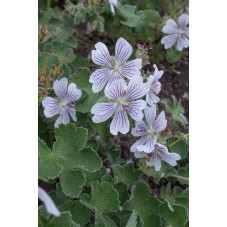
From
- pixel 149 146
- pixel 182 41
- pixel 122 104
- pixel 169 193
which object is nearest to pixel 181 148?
pixel 169 193

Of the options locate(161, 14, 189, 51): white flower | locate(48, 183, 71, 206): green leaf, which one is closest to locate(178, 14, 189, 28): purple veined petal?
locate(161, 14, 189, 51): white flower

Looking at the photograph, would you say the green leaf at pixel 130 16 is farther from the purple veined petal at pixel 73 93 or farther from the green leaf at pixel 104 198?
the green leaf at pixel 104 198

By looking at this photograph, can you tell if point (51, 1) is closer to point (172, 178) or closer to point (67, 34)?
point (67, 34)

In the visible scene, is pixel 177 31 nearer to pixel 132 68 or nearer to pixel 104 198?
pixel 132 68

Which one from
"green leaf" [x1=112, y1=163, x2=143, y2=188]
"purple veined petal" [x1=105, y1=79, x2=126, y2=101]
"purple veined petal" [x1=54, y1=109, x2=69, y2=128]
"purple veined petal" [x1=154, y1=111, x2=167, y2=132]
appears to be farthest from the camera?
"green leaf" [x1=112, y1=163, x2=143, y2=188]

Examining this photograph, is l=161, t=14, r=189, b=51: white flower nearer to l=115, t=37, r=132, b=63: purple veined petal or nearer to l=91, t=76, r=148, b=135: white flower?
l=115, t=37, r=132, b=63: purple veined petal

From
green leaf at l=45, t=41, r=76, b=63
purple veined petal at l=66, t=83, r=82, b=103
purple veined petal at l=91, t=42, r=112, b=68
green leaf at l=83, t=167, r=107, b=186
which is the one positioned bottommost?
green leaf at l=83, t=167, r=107, b=186

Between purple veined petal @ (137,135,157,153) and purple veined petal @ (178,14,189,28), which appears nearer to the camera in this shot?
purple veined petal @ (137,135,157,153)

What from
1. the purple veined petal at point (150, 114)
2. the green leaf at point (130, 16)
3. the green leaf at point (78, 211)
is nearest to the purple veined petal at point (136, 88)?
the purple veined petal at point (150, 114)
